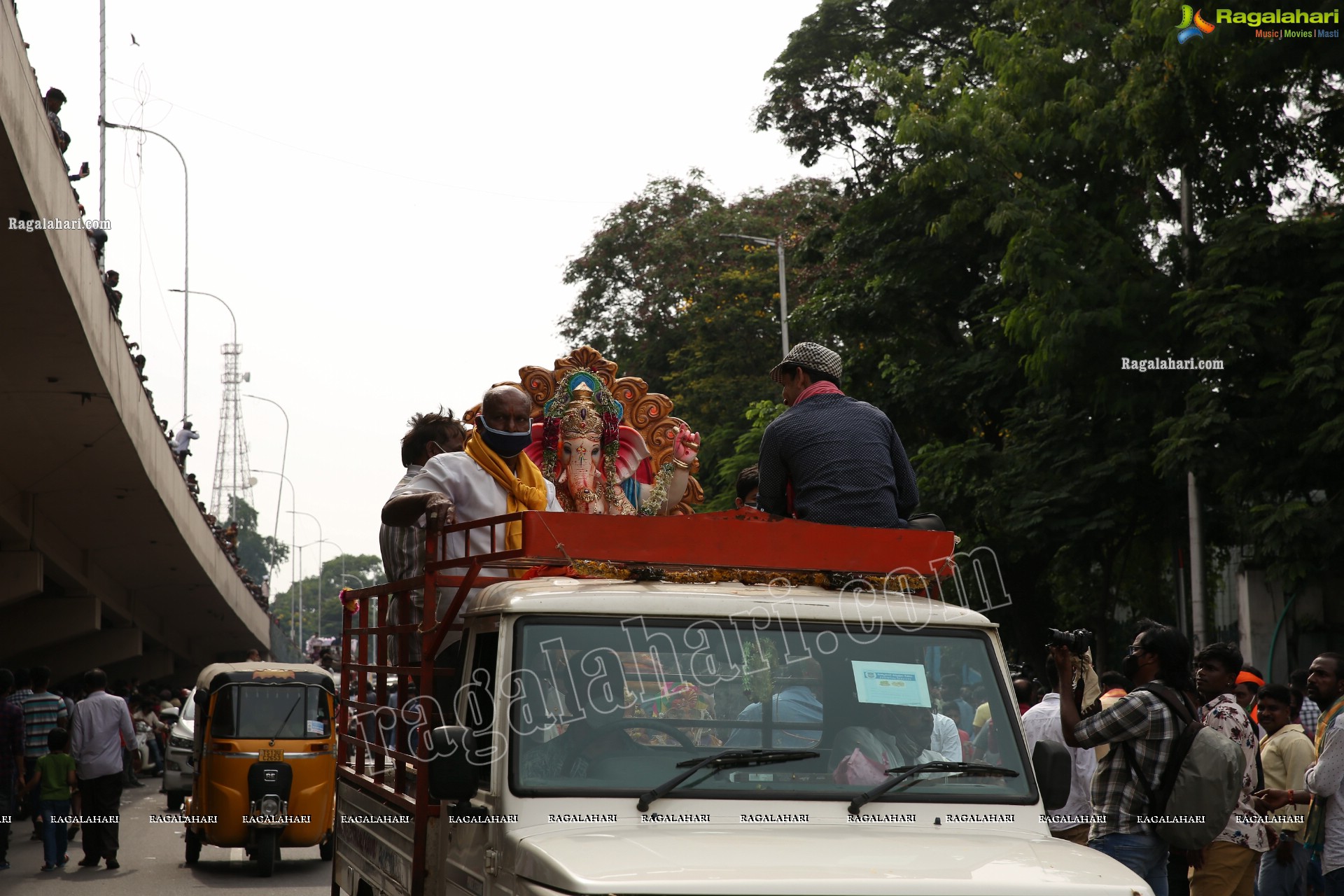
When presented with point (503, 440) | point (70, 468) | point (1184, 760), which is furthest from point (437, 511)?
point (70, 468)

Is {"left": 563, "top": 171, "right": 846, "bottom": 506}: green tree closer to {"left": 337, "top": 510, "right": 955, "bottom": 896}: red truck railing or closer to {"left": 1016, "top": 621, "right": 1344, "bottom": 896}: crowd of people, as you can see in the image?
{"left": 1016, "top": 621, "right": 1344, "bottom": 896}: crowd of people

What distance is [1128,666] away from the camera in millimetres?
6023

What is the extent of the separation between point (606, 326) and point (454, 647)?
34.7 metres

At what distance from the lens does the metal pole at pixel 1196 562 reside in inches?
694

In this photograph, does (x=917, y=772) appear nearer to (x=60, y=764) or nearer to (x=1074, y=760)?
(x=1074, y=760)

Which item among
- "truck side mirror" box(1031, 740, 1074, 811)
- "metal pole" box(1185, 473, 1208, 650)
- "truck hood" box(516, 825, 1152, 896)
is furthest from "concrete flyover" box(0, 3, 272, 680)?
"metal pole" box(1185, 473, 1208, 650)

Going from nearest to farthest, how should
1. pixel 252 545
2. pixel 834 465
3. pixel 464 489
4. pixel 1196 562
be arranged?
pixel 834 465 → pixel 464 489 → pixel 1196 562 → pixel 252 545

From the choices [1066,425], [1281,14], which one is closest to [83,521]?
[1066,425]

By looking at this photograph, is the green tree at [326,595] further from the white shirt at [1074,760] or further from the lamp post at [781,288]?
the white shirt at [1074,760]

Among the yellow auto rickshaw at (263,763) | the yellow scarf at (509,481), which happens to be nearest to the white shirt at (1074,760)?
the yellow scarf at (509,481)

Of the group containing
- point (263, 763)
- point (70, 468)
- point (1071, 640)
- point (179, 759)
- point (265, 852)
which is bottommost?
point (265, 852)

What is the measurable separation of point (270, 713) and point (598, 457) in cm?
790

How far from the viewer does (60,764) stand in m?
14.2

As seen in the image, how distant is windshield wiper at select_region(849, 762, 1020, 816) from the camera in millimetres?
4078
